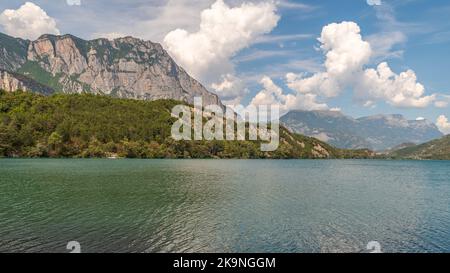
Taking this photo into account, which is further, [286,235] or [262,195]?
[262,195]

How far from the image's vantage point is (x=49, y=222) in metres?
39.1

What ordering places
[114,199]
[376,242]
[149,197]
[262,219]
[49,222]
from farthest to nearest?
1. [149,197]
2. [114,199]
3. [262,219]
4. [49,222]
5. [376,242]

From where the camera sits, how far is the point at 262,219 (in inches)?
1772

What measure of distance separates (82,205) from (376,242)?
38.8 meters

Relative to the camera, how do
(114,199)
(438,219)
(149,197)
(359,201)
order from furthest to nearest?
1. (359,201)
2. (149,197)
3. (114,199)
4. (438,219)
